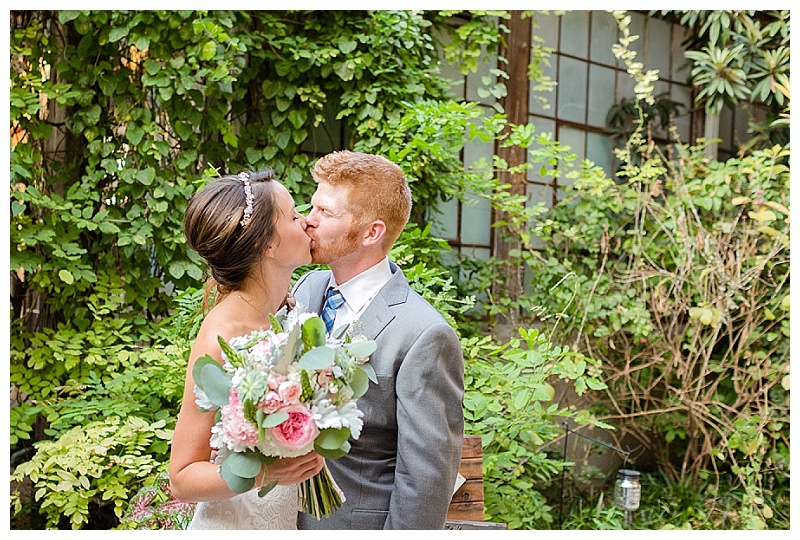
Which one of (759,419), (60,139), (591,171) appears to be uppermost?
(60,139)

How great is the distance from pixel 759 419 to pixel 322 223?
3515mm

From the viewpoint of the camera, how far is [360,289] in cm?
196

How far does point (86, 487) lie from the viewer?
287cm

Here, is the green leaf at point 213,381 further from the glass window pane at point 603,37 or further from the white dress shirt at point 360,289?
the glass window pane at point 603,37

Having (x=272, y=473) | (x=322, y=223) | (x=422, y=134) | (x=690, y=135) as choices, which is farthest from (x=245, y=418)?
(x=690, y=135)

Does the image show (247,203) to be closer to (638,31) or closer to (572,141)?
(572,141)

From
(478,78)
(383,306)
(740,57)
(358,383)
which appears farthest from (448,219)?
(358,383)

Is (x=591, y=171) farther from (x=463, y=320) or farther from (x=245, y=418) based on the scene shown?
(x=245, y=418)

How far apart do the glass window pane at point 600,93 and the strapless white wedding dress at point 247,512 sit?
14.4ft

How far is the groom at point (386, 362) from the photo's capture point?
1729 mm

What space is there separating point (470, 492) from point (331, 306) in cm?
112

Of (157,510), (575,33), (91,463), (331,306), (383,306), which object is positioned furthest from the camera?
(575,33)

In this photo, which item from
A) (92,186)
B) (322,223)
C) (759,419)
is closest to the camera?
(322,223)

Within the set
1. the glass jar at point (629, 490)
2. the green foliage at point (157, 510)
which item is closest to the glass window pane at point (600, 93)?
the glass jar at point (629, 490)
